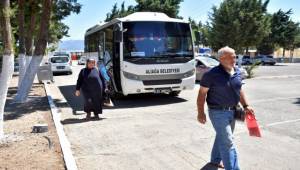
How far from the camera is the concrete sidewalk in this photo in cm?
657

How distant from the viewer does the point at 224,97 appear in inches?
215

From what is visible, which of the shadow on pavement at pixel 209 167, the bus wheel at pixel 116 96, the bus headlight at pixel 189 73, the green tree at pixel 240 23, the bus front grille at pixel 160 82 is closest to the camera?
the shadow on pavement at pixel 209 167

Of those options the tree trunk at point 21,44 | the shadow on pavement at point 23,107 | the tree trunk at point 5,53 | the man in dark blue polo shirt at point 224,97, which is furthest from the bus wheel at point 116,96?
the man in dark blue polo shirt at point 224,97

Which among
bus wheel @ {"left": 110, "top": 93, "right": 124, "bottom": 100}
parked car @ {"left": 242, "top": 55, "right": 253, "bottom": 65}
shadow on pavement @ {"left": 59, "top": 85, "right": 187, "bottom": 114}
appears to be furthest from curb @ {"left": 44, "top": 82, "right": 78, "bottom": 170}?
parked car @ {"left": 242, "top": 55, "right": 253, "bottom": 65}

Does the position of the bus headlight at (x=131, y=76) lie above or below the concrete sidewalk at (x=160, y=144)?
above

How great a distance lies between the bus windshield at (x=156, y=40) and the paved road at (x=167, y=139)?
74.6 inches

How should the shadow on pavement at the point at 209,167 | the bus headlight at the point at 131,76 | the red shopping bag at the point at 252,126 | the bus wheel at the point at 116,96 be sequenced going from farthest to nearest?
1. the bus wheel at the point at 116,96
2. the bus headlight at the point at 131,76
3. the shadow on pavement at the point at 209,167
4. the red shopping bag at the point at 252,126

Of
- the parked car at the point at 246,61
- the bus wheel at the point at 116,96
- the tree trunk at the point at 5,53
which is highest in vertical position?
the tree trunk at the point at 5,53

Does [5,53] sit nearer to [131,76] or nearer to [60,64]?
[131,76]

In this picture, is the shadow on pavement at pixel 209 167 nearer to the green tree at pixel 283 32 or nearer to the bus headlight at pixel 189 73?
the bus headlight at pixel 189 73

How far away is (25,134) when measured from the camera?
8938mm

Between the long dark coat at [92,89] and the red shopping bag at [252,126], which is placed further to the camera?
the long dark coat at [92,89]

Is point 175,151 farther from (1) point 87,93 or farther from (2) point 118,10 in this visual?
(2) point 118,10

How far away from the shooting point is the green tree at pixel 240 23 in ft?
153
